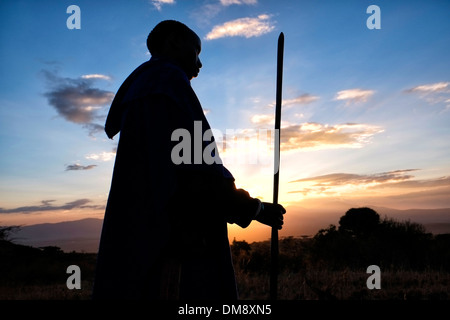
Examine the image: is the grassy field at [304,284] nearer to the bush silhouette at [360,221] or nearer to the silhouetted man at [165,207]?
the silhouetted man at [165,207]

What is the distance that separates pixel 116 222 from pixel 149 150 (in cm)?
42

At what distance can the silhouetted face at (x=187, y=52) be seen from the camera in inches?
89.4

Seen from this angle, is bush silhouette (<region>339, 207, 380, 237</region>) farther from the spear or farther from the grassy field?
the spear

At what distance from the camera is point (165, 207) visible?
1.66 meters

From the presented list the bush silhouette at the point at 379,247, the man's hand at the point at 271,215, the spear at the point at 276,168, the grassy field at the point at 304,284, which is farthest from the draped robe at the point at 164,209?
the bush silhouette at the point at 379,247

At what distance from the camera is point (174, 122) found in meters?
1.80

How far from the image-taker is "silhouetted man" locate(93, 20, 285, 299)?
1.66 meters

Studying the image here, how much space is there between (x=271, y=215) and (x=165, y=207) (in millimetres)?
737

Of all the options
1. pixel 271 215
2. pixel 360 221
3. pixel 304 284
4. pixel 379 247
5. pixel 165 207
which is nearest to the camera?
pixel 165 207

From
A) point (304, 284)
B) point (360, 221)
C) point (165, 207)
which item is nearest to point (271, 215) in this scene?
point (165, 207)

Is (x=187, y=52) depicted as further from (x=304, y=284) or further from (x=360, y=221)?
(x=360, y=221)

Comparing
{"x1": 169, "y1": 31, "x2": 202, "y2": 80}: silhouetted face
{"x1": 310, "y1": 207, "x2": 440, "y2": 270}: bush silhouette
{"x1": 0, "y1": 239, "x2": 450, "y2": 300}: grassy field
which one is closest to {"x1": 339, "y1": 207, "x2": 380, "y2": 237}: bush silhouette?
{"x1": 310, "y1": 207, "x2": 440, "y2": 270}: bush silhouette
